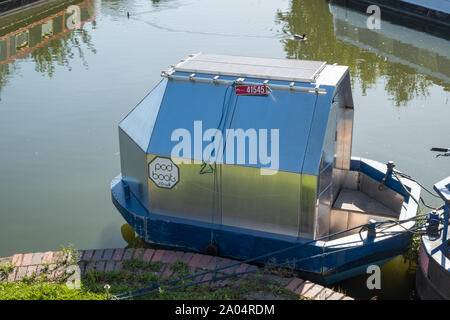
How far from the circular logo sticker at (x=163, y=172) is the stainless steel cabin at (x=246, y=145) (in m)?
0.01

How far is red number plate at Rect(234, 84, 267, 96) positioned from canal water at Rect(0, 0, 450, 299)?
2820mm

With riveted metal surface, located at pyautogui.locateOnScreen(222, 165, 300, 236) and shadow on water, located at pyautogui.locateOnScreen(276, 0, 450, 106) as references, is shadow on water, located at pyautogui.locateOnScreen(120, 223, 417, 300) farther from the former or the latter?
shadow on water, located at pyautogui.locateOnScreen(276, 0, 450, 106)

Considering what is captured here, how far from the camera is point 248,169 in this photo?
7.48 m

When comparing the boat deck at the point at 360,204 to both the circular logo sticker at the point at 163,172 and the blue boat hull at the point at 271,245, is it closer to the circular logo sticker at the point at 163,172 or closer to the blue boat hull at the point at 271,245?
the blue boat hull at the point at 271,245

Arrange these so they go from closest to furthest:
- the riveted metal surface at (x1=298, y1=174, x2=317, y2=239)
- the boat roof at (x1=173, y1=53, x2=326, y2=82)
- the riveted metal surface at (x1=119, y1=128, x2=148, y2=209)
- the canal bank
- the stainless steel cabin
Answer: the canal bank
the riveted metal surface at (x1=298, y1=174, x2=317, y2=239)
the stainless steel cabin
the boat roof at (x1=173, y1=53, x2=326, y2=82)
the riveted metal surface at (x1=119, y1=128, x2=148, y2=209)

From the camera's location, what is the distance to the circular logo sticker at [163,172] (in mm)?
7777

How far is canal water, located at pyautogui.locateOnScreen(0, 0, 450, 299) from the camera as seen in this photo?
9969 mm

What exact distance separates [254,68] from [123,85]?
8.73 meters

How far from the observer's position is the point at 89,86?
634 inches

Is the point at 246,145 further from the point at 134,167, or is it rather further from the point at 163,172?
the point at 134,167

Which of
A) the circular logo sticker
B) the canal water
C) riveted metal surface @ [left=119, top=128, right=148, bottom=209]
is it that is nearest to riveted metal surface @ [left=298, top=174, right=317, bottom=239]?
the canal water

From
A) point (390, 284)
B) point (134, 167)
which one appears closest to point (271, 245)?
point (390, 284)

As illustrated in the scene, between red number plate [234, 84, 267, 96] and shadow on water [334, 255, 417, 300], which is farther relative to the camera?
shadow on water [334, 255, 417, 300]
